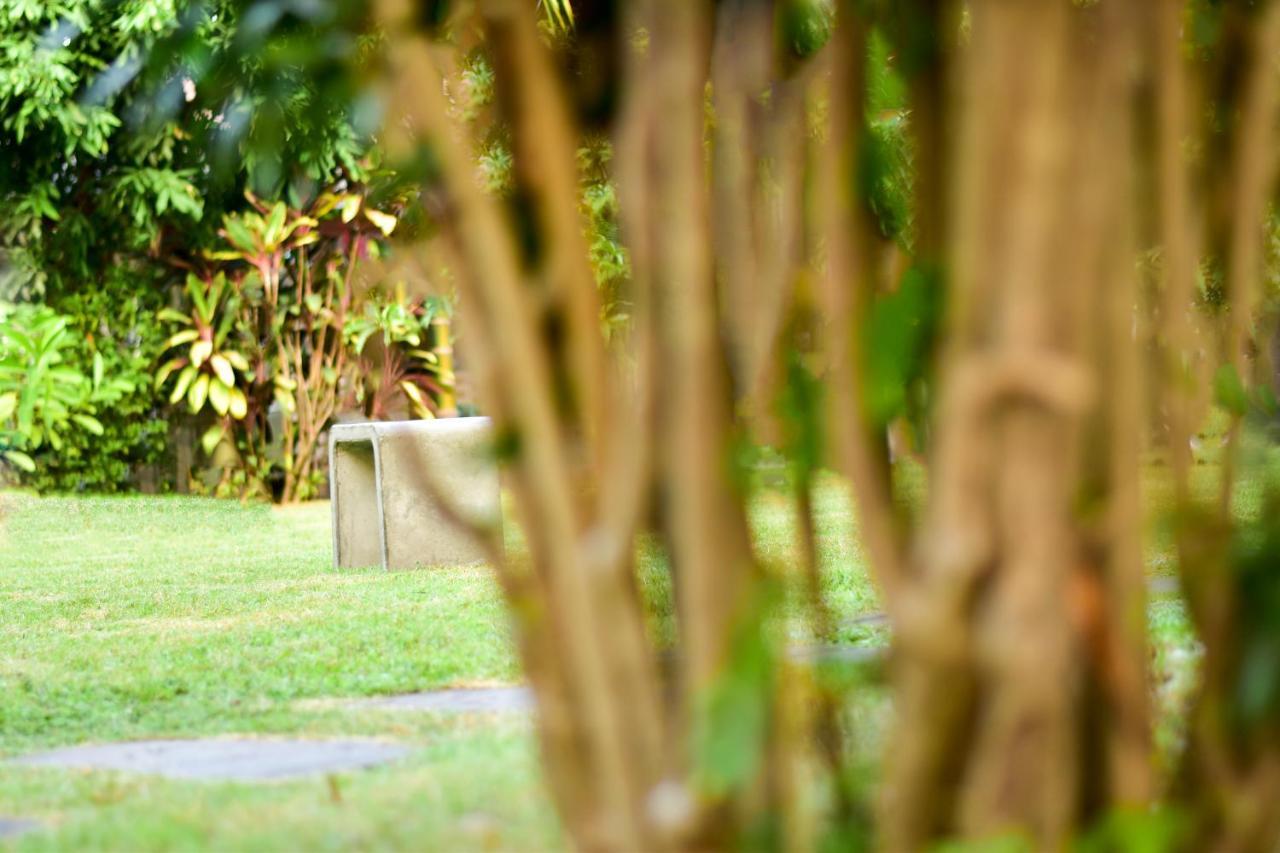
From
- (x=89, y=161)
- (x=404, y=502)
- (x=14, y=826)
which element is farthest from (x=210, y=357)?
(x=14, y=826)

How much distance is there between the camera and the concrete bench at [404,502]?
7477 millimetres

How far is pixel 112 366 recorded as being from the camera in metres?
13.0

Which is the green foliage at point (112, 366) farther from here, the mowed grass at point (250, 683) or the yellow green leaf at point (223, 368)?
the mowed grass at point (250, 683)

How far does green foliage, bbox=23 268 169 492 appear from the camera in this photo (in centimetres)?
1287

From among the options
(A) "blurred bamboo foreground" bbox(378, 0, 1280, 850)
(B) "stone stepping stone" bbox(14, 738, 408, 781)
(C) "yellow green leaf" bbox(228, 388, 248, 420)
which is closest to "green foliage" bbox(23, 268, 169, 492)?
(C) "yellow green leaf" bbox(228, 388, 248, 420)

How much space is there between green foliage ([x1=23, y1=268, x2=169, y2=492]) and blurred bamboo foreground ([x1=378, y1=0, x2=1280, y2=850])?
38.8 ft

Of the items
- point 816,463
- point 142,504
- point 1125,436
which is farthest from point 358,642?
point 142,504

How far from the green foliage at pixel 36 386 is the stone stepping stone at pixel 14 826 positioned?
8.87 m

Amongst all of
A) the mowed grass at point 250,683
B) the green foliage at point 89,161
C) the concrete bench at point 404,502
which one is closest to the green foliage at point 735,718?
the mowed grass at point 250,683

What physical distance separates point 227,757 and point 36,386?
28.6 ft

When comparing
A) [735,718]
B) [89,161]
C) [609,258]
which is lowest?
[735,718]

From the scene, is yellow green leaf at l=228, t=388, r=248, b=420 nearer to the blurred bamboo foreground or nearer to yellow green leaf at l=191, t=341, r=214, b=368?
yellow green leaf at l=191, t=341, r=214, b=368

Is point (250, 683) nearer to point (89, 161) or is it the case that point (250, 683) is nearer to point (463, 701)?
point (463, 701)

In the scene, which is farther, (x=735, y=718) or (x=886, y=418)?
(x=886, y=418)
